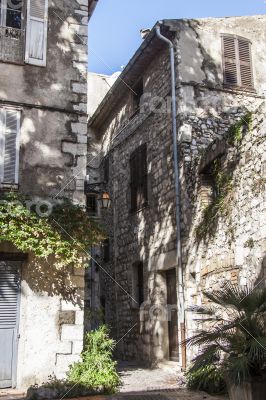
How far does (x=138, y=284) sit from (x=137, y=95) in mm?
5008

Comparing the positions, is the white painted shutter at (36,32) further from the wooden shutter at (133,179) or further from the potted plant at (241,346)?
the potted plant at (241,346)

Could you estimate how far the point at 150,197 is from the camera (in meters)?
10.9

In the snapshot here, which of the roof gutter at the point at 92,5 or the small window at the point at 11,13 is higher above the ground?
the roof gutter at the point at 92,5

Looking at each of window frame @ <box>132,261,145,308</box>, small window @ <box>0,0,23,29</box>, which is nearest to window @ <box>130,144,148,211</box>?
window frame @ <box>132,261,145,308</box>

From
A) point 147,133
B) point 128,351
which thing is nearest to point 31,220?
point 147,133

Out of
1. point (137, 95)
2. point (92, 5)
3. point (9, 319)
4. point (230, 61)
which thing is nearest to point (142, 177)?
point (137, 95)

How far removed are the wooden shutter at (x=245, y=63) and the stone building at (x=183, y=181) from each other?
1.1 inches

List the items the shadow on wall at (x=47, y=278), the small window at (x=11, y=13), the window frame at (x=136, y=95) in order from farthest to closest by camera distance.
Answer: the window frame at (x=136, y=95) → the small window at (x=11, y=13) → the shadow on wall at (x=47, y=278)

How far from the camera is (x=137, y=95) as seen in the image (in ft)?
40.0

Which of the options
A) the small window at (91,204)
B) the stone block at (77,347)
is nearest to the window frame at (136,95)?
the small window at (91,204)

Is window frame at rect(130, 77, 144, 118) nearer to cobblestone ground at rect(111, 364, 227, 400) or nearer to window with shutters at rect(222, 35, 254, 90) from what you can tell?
window with shutters at rect(222, 35, 254, 90)

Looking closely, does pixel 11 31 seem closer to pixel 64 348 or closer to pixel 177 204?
Answer: pixel 177 204

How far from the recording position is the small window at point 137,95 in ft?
39.5

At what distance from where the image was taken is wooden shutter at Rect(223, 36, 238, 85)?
410 inches
